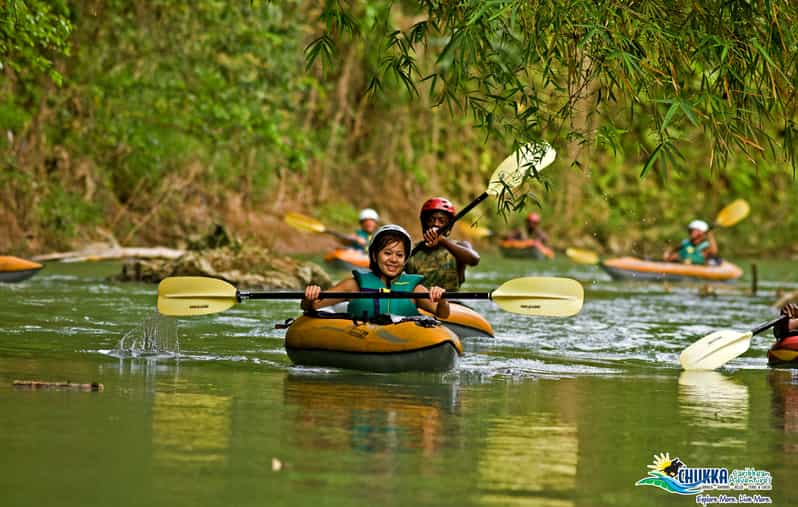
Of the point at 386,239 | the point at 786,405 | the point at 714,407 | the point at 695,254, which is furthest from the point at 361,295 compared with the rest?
the point at 695,254

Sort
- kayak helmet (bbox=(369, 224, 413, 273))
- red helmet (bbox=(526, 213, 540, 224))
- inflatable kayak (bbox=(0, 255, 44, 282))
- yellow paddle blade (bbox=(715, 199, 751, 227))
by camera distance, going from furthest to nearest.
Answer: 1. red helmet (bbox=(526, 213, 540, 224))
2. yellow paddle blade (bbox=(715, 199, 751, 227))
3. inflatable kayak (bbox=(0, 255, 44, 282))
4. kayak helmet (bbox=(369, 224, 413, 273))

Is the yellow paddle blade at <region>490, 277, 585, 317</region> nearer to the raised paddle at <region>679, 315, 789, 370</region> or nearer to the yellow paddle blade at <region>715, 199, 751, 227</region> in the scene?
the raised paddle at <region>679, 315, 789, 370</region>

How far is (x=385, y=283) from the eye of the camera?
9211 mm

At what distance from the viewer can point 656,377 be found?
30.9 feet

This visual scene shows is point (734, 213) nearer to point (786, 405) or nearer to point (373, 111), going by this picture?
point (373, 111)

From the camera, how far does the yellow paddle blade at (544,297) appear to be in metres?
9.40

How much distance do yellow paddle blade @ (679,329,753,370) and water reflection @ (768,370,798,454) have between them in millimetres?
296

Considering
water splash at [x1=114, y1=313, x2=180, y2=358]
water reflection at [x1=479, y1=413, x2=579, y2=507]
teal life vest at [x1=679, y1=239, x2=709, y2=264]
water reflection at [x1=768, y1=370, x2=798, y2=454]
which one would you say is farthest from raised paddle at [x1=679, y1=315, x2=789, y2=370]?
teal life vest at [x1=679, y1=239, x2=709, y2=264]

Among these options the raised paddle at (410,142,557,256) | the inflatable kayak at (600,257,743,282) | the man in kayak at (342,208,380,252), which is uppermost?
the man in kayak at (342,208,380,252)

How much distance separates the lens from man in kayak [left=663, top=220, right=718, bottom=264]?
22.4 m

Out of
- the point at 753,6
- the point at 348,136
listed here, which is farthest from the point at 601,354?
the point at 348,136

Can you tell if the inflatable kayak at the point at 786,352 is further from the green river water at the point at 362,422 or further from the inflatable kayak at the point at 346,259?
the inflatable kayak at the point at 346,259

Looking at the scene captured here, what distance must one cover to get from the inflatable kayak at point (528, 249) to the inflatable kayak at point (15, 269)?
43.1 ft

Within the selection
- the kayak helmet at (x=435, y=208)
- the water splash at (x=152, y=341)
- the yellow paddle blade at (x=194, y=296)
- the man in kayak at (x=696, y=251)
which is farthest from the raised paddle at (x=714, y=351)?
the man in kayak at (x=696, y=251)
